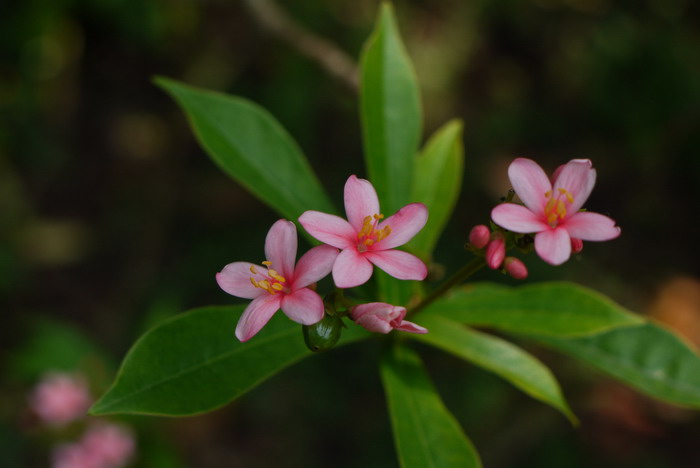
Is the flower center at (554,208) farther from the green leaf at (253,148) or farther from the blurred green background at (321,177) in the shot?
the blurred green background at (321,177)

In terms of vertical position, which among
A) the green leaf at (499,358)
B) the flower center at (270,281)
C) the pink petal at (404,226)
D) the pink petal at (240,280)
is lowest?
the green leaf at (499,358)

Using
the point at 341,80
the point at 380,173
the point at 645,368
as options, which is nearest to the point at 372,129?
the point at 380,173

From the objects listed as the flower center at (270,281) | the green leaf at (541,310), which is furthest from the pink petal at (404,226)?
A: the green leaf at (541,310)

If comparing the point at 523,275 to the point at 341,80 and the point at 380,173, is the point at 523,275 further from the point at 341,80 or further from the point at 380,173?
the point at 341,80

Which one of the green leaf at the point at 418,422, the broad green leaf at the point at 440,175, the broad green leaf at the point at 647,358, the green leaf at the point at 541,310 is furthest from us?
the broad green leaf at the point at 440,175

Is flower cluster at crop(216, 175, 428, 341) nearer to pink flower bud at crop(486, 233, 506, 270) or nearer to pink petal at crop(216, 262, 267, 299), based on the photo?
pink petal at crop(216, 262, 267, 299)
